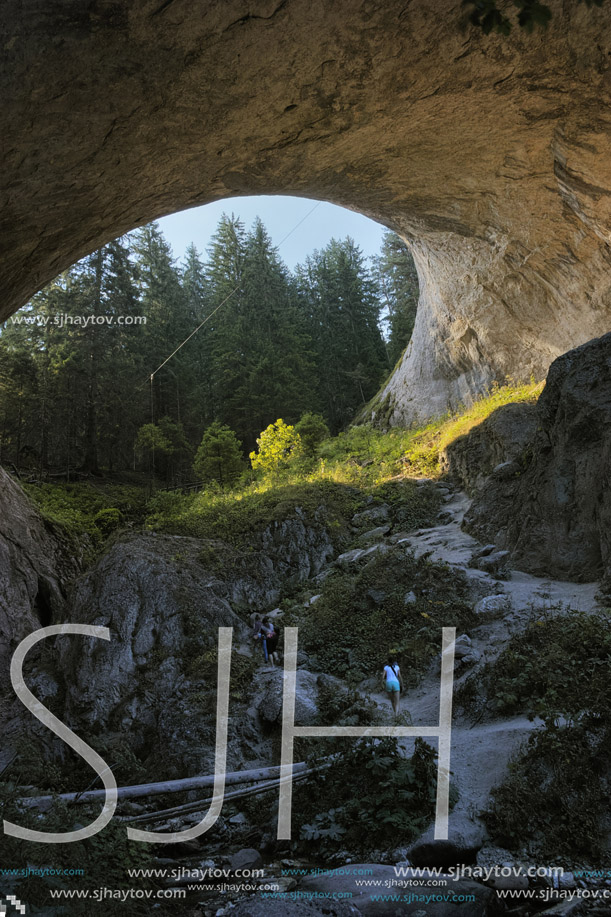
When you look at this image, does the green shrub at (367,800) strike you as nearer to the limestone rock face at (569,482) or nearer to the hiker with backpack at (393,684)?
the hiker with backpack at (393,684)

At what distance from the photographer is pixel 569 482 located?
33.9 ft

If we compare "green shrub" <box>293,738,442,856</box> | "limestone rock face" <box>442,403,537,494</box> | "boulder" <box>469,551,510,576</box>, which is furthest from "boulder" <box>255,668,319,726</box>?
"limestone rock face" <box>442,403,537,494</box>

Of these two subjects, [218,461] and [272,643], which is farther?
[218,461]

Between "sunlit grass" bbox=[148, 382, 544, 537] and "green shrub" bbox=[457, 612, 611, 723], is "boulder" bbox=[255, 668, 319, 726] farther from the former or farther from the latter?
"sunlit grass" bbox=[148, 382, 544, 537]

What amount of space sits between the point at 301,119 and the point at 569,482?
823 centimetres

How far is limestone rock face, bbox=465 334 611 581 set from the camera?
31.6 ft

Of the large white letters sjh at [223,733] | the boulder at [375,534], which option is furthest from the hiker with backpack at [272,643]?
the boulder at [375,534]

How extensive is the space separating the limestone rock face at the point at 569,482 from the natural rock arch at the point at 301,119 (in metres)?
4.11

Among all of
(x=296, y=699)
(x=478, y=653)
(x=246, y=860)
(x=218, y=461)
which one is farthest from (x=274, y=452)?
(x=246, y=860)

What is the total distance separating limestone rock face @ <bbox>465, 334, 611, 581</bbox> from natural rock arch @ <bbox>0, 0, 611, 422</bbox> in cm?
411

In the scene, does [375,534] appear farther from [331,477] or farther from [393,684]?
[393,684]

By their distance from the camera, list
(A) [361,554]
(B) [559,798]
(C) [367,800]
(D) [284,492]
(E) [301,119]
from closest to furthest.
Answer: (B) [559,798], (C) [367,800], (E) [301,119], (A) [361,554], (D) [284,492]

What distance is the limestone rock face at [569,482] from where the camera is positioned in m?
9.63

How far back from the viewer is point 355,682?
9.43 meters
